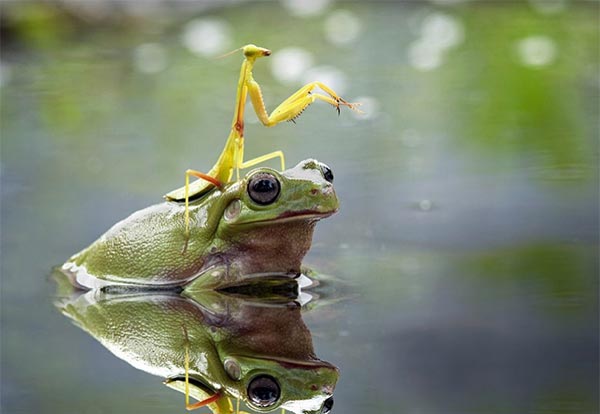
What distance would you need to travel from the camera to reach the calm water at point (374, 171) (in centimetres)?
301

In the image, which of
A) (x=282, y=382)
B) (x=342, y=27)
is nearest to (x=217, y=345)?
(x=282, y=382)

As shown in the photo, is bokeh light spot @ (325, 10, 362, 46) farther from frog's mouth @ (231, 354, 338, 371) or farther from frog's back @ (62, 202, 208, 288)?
frog's mouth @ (231, 354, 338, 371)

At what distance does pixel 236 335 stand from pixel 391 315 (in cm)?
48

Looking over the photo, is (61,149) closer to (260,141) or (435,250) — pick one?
(260,141)

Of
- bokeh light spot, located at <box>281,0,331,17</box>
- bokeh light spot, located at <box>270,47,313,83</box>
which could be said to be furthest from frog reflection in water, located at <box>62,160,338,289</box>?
bokeh light spot, located at <box>281,0,331,17</box>

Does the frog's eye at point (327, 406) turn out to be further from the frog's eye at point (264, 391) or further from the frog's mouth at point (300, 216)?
the frog's mouth at point (300, 216)

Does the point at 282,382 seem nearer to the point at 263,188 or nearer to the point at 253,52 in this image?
the point at 263,188

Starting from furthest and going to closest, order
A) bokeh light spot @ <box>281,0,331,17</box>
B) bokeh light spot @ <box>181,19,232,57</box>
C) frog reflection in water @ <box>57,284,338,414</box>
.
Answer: bokeh light spot @ <box>281,0,331,17</box> < bokeh light spot @ <box>181,19,232,57</box> < frog reflection in water @ <box>57,284,338,414</box>

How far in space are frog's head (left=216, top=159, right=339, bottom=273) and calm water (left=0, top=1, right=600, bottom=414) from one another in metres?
0.19

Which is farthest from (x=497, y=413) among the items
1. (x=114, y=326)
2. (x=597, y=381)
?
(x=114, y=326)

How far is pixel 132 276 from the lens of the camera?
367cm

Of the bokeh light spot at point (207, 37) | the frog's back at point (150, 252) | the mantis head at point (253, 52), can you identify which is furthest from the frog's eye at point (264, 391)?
the bokeh light spot at point (207, 37)

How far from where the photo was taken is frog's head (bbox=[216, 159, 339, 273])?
3.35 meters

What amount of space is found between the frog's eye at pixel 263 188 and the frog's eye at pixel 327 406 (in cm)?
89
